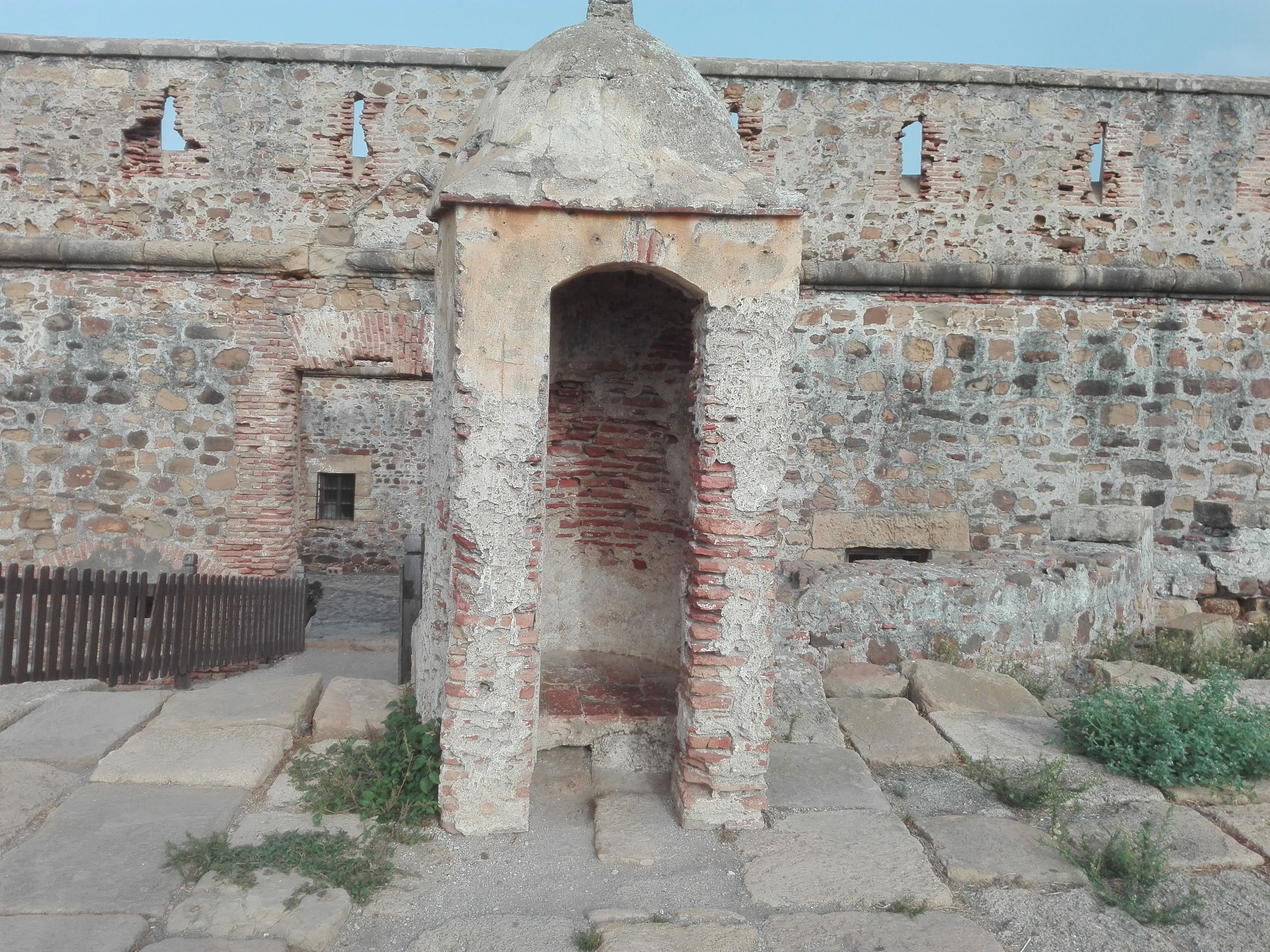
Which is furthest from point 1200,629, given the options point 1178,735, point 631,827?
point 631,827

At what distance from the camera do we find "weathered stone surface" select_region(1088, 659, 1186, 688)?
578 cm

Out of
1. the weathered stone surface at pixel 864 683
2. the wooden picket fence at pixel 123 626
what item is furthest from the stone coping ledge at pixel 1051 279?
the wooden picket fence at pixel 123 626

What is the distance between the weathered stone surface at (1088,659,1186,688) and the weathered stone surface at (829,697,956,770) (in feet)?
4.62

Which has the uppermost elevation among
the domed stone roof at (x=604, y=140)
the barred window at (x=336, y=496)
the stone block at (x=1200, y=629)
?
the domed stone roof at (x=604, y=140)

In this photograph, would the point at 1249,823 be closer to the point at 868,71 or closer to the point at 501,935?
the point at 501,935

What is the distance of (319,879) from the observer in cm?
347

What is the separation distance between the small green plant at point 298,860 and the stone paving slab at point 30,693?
2.00 metres

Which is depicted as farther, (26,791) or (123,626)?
(123,626)

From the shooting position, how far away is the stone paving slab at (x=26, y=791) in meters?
3.83

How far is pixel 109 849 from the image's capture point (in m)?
3.66

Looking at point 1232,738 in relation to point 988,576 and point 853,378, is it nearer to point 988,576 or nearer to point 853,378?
point 988,576

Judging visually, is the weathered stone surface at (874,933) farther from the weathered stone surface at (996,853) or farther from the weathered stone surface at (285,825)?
the weathered stone surface at (285,825)

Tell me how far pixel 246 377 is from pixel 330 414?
850 centimetres

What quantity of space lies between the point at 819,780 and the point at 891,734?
2.56 ft
